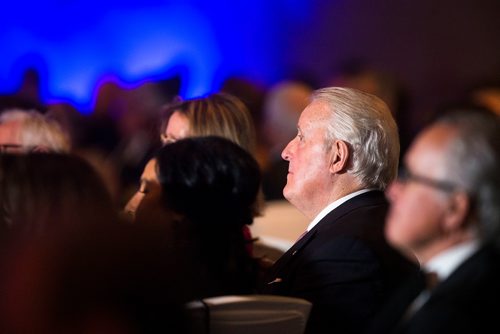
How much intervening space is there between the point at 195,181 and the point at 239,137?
1.13 meters

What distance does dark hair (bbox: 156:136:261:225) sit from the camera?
2.30 m

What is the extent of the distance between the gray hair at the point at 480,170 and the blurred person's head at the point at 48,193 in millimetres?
801

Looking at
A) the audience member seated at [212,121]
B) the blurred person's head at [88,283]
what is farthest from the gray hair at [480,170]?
the audience member seated at [212,121]

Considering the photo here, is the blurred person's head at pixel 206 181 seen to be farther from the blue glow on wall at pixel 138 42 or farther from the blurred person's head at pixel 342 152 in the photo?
the blue glow on wall at pixel 138 42

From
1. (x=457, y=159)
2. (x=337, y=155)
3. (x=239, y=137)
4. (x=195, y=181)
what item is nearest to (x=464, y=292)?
(x=457, y=159)

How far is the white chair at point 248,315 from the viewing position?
2066 millimetres

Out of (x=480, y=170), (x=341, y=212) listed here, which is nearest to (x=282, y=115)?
(x=341, y=212)

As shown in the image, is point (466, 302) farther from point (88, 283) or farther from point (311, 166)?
point (311, 166)

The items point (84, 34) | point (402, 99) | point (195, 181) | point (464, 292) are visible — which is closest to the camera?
point (464, 292)

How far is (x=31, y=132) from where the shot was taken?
381 centimetres

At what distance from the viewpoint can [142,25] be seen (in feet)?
24.7

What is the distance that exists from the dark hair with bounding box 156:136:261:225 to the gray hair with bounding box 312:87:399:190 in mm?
569

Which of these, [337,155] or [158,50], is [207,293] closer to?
[337,155]

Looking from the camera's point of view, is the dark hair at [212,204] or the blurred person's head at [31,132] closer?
the dark hair at [212,204]
